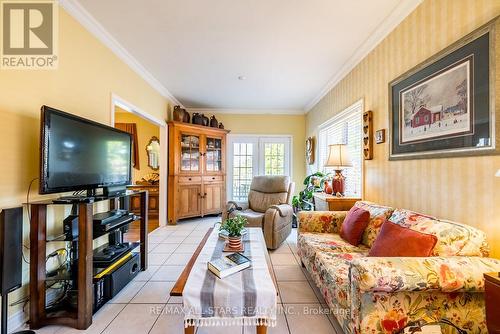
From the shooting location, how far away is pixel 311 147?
502 centimetres

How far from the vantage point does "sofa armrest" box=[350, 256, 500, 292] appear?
1.18 m

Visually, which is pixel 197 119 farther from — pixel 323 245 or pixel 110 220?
pixel 323 245

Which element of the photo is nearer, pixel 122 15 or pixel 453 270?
pixel 453 270

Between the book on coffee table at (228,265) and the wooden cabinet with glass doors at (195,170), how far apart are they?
10.5ft

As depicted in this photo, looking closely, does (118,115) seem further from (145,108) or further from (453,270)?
(453,270)

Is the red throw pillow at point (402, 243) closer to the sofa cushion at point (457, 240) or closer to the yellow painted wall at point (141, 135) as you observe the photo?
the sofa cushion at point (457, 240)

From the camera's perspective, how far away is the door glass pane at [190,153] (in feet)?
15.8

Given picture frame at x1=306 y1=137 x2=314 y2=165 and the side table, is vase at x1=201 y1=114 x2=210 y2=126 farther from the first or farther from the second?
the side table

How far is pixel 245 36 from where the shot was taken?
8.26 ft

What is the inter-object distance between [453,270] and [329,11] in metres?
2.17

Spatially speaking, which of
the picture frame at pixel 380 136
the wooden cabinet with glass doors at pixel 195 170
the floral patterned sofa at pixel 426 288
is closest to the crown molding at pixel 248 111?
the wooden cabinet with glass doors at pixel 195 170

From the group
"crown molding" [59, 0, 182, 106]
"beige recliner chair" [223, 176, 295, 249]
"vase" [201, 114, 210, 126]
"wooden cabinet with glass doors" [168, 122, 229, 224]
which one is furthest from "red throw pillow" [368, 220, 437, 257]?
"vase" [201, 114, 210, 126]

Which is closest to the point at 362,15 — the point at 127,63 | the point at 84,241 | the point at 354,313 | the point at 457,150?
the point at 457,150

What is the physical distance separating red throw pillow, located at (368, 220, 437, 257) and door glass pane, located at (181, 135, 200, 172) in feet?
12.8
